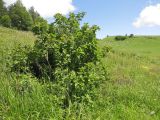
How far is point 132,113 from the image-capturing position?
8656mm

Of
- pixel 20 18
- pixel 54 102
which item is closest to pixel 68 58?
pixel 54 102

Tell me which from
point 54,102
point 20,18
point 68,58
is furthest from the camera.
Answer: point 20,18

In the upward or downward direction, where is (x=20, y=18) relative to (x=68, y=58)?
upward

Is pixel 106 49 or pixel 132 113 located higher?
pixel 106 49

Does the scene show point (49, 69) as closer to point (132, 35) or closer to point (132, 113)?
point (132, 113)

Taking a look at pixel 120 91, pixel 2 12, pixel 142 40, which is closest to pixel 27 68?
pixel 120 91

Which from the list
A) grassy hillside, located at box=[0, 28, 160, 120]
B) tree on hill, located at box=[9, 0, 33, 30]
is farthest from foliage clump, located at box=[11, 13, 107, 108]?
tree on hill, located at box=[9, 0, 33, 30]

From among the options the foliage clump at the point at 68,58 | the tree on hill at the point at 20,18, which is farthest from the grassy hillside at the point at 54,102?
the tree on hill at the point at 20,18

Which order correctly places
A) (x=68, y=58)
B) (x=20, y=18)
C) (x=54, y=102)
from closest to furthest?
(x=54, y=102) < (x=68, y=58) < (x=20, y=18)

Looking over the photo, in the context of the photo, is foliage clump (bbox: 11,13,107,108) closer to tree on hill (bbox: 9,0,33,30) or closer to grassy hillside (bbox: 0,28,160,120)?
grassy hillside (bbox: 0,28,160,120)

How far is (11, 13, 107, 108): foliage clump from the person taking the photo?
8717 millimetres

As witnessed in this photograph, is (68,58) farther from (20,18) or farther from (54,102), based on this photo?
(20,18)

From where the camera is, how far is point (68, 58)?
9.22 meters

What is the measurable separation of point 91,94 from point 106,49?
173 centimetres
